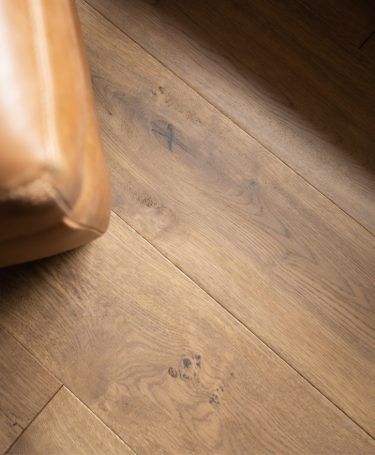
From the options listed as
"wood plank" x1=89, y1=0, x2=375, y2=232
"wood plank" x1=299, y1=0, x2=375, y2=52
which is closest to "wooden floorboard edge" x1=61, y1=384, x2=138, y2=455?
"wood plank" x1=89, y1=0, x2=375, y2=232

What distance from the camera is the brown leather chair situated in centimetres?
60

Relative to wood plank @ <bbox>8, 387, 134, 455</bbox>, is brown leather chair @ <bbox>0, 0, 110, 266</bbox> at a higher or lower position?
higher

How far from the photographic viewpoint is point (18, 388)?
974 mm

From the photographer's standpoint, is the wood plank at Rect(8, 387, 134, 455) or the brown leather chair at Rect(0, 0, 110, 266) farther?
the wood plank at Rect(8, 387, 134, 455)

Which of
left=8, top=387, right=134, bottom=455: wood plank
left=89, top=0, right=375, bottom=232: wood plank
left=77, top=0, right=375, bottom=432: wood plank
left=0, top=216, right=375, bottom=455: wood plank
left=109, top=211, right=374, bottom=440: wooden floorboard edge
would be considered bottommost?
left=8, top=387, right=134, bottom=455: wood plank

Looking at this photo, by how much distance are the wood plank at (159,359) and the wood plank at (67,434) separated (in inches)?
0.8

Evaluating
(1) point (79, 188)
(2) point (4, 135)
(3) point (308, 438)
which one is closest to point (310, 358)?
(3) point (308, 438)

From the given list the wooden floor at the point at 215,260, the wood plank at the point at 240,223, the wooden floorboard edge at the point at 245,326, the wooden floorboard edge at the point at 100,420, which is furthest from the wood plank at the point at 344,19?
the wooden floorboard edge at the point at 100,420

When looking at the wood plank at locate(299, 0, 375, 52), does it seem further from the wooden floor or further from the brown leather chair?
the brown leather chair

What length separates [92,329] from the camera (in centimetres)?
100

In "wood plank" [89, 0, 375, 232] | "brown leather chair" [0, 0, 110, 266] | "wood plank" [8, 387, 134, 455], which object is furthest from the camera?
"wood plank" [89, 0, 375, 232]

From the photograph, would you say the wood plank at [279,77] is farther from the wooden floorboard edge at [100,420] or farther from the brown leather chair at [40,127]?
the wooden floorboard edge at [100,420]

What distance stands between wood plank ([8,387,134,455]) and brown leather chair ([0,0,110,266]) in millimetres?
376

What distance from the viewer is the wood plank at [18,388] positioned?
0.96 meters
